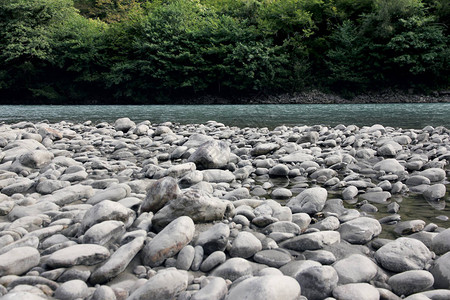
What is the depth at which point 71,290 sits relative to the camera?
126 cm

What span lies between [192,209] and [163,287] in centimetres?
66

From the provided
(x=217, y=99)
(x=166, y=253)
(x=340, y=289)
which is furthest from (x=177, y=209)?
(x=217, y=99)

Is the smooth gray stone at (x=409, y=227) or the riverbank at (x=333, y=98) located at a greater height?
the riverbank at (x=333, y=98)

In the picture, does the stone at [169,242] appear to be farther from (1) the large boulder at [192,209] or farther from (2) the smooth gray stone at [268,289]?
(2) the smooth gray stone at [268,289]

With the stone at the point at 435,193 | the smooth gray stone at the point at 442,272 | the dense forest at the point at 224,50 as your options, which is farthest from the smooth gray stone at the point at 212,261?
the dense forest at the point at 224,50

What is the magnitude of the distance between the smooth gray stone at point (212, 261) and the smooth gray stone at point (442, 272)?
883mm

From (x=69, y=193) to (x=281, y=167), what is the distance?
1.81 metres

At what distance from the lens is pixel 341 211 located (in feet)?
7.09

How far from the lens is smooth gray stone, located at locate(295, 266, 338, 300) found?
127 centimetres

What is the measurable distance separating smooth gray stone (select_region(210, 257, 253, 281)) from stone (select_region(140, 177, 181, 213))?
2.16ft

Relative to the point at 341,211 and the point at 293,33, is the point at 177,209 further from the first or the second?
the point at 293,33

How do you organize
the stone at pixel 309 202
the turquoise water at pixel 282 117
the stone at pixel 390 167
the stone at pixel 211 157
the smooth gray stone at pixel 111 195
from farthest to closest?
the turquoise water at pixel 282 117
the stone at pixel 211 157
the stone at pixel 390 167
the smooth gray stone at pixel 111 195
the stone at pixel 309 202

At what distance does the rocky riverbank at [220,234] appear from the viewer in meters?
1.30

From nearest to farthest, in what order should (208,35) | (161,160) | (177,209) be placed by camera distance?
(177,209) → (161,160) → (208,35)
